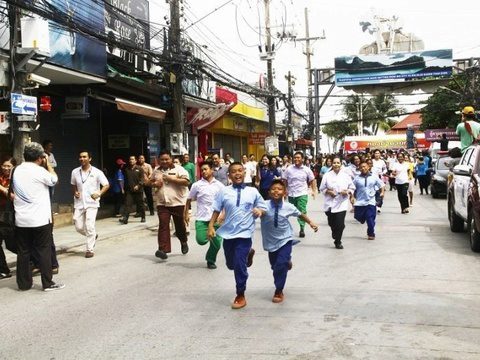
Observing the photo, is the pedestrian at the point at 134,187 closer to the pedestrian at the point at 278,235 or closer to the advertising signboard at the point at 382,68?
the pedestrian at the point at 278,235

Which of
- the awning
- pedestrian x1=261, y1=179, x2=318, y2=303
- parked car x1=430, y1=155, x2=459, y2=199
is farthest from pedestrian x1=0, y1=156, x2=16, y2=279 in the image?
parked car x1=430, y1=155, x2=459, y2=199

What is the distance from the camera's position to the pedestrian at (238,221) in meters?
6.11

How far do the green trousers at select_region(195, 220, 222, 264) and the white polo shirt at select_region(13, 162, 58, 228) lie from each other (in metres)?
2.21

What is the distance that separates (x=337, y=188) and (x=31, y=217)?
5.35 meters

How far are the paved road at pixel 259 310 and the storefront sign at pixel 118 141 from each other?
1004cm

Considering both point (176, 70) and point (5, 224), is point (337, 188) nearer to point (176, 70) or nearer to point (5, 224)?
point (5, 224)

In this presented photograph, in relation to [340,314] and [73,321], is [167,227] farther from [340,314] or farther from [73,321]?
[340,314]

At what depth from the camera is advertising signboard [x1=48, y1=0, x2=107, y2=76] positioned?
42.7ft

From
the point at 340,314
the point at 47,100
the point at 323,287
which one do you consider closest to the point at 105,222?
the point at 47,100

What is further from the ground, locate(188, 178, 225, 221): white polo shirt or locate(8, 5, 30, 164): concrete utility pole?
locate(8, 5, 30, 164): concrete utility pole

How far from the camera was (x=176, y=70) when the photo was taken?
1681 centimetres

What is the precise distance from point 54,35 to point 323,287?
29.7 feet

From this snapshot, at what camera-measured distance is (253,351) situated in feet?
14.9

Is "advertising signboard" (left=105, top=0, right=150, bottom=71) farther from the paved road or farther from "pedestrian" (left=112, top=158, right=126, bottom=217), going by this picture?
the paved road
